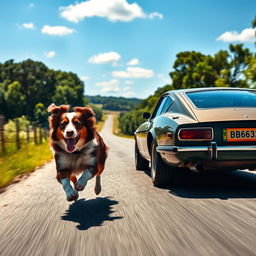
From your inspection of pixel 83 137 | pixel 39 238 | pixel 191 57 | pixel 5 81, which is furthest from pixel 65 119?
pixel 5 81

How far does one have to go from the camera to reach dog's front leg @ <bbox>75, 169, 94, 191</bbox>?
4582 mm

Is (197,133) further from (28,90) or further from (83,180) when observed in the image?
(28,90)

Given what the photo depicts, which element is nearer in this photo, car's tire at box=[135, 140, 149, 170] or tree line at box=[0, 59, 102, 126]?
car's tire at box=[135, 140, 149, 170]

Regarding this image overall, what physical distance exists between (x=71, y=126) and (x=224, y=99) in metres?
2.60

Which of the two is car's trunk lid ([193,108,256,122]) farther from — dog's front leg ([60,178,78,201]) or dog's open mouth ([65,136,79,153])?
dog's front leg ([60,178,78,201])

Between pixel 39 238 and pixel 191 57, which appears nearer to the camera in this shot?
pixel 39 238

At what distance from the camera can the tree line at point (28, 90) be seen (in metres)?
92.9

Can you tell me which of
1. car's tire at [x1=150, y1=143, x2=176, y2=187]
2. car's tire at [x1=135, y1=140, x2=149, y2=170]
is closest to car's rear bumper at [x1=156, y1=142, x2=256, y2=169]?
car's tire at [x1=150, y1=143, x2=176, y2=187]

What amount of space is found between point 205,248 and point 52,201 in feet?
9.80

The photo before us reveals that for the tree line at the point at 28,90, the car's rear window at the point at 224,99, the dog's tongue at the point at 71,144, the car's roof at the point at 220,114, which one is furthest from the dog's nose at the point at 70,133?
the tree line at the point at 28,90

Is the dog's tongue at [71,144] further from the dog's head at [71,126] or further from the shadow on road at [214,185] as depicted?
the shadow on road at [214,185]

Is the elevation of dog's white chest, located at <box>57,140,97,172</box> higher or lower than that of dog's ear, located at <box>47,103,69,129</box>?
lower

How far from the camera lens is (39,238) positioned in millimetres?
3527

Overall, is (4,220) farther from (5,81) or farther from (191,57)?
(5,81)
